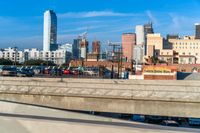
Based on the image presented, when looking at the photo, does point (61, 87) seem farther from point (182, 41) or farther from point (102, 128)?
point (182, 41)

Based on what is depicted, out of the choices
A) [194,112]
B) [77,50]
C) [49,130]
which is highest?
[77,50]

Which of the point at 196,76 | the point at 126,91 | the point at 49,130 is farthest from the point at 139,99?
the point at 196,76

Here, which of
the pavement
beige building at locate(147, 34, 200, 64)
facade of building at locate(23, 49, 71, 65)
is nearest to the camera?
the pavement

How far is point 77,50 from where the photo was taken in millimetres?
197375

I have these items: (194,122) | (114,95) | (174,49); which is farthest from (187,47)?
(114,95)

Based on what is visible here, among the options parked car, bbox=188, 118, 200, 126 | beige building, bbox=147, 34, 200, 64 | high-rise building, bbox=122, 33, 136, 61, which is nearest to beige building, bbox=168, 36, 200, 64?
beige building, bbox=147, 34, 200, 64

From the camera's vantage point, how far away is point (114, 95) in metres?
23.6

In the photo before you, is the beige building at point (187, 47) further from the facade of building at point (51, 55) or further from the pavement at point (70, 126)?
the pavement at point (70, 126)

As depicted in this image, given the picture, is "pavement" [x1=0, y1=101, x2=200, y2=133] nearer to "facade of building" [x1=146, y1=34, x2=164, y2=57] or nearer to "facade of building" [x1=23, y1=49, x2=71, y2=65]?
"facade of building" [x1=23, y1=49, x2=71, y2=65]

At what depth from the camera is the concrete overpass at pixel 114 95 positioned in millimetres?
22312

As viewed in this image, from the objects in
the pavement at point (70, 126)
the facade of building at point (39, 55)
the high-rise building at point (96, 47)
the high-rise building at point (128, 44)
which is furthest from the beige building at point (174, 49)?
the pavement at point (70, 126)

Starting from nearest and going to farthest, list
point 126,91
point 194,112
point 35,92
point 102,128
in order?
point 102,128 < point 194,112 < point 126,91 < point 35,92

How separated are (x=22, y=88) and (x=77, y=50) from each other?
172m

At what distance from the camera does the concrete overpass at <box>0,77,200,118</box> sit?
22.3 meters
